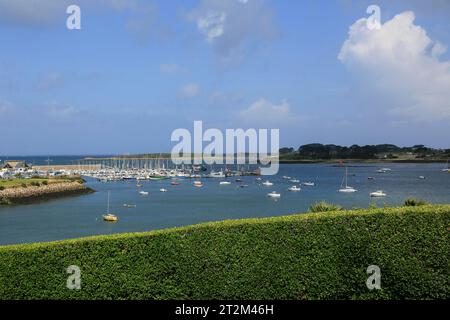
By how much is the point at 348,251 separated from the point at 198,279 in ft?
11.7

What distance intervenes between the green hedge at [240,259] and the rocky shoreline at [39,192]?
55863mm

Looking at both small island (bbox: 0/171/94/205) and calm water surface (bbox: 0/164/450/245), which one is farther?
small island (bbox: 0/171/94/205)

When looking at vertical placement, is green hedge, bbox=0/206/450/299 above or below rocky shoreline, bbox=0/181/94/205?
above

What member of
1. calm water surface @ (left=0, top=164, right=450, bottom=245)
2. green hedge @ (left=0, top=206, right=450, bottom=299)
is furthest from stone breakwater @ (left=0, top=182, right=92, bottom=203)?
green hedge @ (left=0, top=206, right=450, bottom=299)

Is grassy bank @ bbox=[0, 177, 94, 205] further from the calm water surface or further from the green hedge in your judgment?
the green hedge

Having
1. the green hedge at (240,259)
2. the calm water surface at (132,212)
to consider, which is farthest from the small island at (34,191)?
the green hedge at (240,259)

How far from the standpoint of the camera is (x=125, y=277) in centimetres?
1096

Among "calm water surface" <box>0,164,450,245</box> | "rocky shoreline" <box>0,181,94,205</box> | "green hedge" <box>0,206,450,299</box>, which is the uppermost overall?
"green hedge" <box>0,206,450,299</box>

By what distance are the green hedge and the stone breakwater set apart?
57563mm

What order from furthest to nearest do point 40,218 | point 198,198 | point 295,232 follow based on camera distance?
point 198,198 → point 40,218 → point 295,232

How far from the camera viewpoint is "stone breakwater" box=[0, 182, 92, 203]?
64.9 metres
